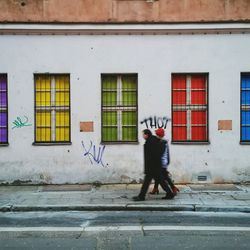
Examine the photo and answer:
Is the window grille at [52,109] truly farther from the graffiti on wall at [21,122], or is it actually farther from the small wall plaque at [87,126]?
the small wall plaque at [87,126]

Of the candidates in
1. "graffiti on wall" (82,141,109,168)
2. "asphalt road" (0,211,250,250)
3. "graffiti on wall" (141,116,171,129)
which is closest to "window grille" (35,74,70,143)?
"graffiti on wall" (82,141,109,168)

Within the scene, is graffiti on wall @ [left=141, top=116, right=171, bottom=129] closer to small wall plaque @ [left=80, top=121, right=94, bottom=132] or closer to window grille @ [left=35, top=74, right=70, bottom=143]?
small wall plaque @ [left=80, top=121, right=94, bottom=132]

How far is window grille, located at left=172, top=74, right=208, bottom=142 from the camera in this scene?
1363cm

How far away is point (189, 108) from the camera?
44.8ft

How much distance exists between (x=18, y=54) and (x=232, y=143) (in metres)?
7.09

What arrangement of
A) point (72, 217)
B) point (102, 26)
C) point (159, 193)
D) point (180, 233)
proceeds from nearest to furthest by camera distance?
point (180, 233)
point (72, 217)
point (159, 193)
point (102, 26)

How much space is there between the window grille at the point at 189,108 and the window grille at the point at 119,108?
1.27m

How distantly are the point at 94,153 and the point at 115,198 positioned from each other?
261 cm

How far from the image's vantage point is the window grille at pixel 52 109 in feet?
44.5

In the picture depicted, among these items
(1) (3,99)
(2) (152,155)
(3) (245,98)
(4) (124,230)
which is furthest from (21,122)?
(3) (245,98)

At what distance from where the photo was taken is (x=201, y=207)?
9.91m

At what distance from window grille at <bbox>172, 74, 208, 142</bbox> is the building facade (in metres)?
0.21

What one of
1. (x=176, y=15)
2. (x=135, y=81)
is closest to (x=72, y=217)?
(x=135, y=81)

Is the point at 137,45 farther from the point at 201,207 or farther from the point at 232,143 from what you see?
the point at 201,207
